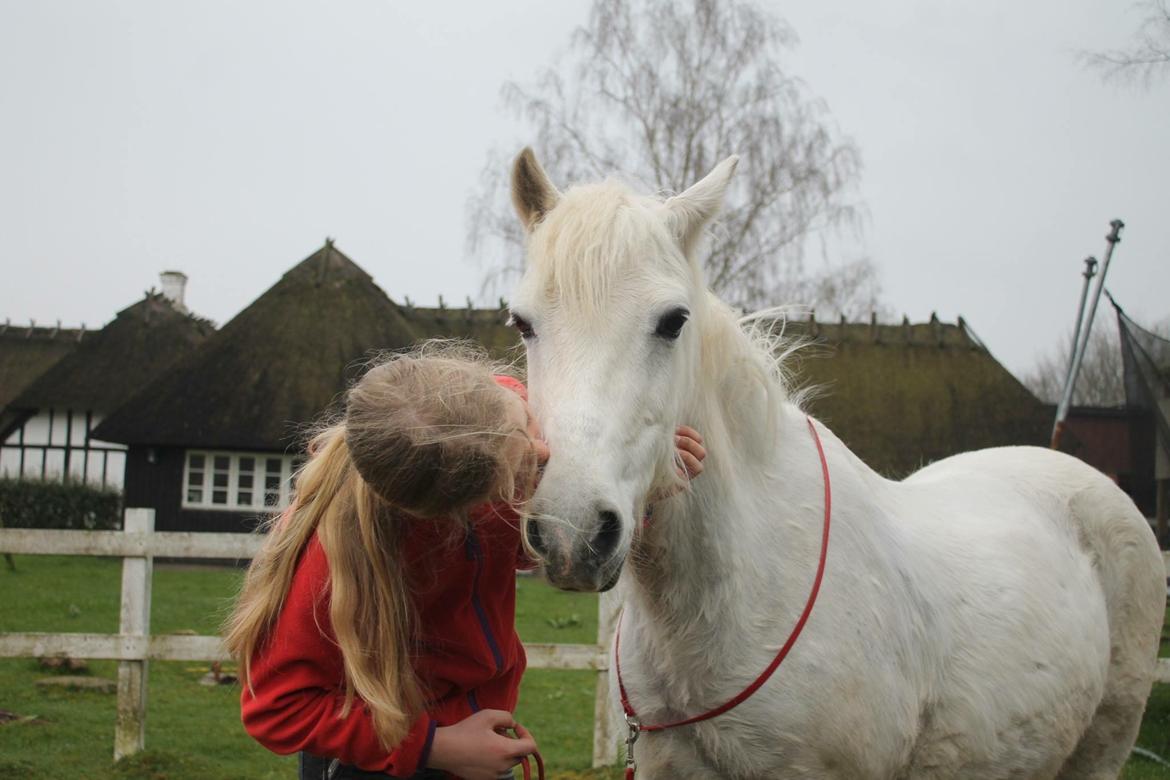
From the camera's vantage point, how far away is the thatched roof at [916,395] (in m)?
22.3

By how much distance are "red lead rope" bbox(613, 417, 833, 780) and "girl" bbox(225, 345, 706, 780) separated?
1.45 ft

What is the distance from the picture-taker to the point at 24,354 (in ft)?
114

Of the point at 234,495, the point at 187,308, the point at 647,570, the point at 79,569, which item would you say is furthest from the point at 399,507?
the point at 187,308

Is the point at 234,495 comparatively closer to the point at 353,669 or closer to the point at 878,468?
the point at 878,468

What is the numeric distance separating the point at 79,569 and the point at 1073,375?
610 inches

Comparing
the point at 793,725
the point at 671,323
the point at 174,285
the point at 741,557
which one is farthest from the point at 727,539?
the point at 174,285

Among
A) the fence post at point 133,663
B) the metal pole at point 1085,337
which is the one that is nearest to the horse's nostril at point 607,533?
the fence post at point 133,663

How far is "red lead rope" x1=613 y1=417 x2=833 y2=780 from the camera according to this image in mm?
2455

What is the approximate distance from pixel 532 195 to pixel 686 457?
0.82 metres

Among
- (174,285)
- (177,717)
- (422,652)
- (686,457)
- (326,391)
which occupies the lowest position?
(177,717)

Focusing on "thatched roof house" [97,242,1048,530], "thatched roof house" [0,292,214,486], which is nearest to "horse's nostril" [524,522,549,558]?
"thatched roof house" [97,242,1048,530]

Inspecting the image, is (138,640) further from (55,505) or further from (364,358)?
(55,505)

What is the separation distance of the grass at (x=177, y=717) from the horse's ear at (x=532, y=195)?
5.67 ft

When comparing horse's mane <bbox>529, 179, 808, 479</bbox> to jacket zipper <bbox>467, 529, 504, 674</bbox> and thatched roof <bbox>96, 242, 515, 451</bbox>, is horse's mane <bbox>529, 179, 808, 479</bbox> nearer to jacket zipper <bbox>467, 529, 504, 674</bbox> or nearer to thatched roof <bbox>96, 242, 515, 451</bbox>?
jacket zipper <bbox>467, 529, 504, 674</bbox>
